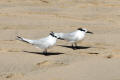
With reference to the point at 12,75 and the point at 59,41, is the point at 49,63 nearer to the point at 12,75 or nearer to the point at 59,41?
the point at 12,75

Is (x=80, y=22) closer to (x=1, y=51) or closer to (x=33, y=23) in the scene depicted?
(x=33, y=23)

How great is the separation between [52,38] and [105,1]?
34.6 ft

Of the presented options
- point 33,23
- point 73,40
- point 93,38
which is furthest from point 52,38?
point 33,23

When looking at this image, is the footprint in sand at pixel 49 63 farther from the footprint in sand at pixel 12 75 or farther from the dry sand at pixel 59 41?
the footprint in sand at pixel 12 75

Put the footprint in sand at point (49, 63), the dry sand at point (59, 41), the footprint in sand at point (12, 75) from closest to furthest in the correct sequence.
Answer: the footprint in sand at point (12, 75)
the dry sand at point (59, 41)
the footprint in sand at point (49, 63)

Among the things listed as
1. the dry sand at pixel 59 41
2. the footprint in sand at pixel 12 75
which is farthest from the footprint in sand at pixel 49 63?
the footprint in sand at pixel 12 75

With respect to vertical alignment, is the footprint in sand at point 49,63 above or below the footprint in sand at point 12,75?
below

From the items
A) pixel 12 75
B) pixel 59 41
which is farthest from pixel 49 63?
pixel 59 41

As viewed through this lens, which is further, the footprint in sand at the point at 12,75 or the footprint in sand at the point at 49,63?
the footprint in sand at the point at 49,63

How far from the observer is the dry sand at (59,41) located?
24.0 feet

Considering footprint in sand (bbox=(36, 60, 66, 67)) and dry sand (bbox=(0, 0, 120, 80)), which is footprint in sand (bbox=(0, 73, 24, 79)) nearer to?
Answer: dry sand (bbox=(0, 0, 120, 80))

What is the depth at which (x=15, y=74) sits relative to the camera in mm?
7289

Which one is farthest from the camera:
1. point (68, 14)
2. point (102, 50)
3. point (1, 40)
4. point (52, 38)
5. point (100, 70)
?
point (68, 14)

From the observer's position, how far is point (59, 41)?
11109mm
